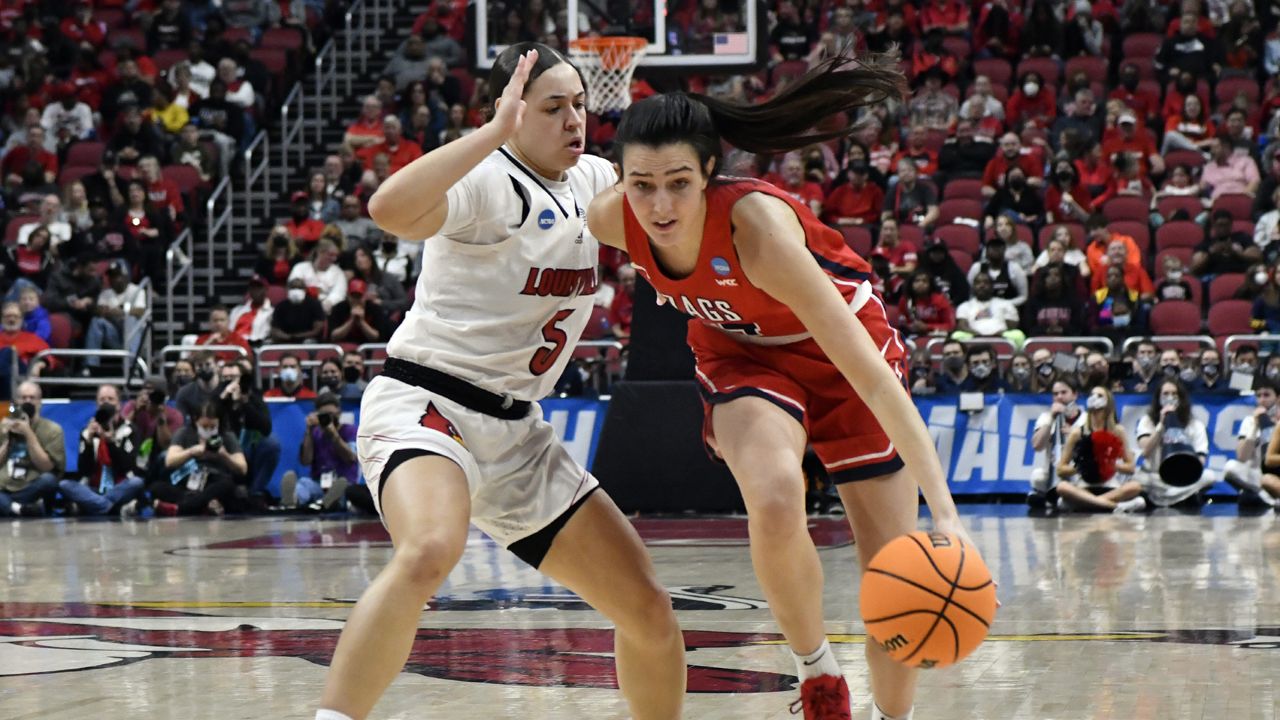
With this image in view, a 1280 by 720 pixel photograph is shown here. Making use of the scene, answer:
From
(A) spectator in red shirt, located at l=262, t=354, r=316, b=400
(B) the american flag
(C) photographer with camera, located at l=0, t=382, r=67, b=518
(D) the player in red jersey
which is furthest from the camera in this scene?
(A) spectator in red shirt, located at l=262, t=354, r=316, b=400

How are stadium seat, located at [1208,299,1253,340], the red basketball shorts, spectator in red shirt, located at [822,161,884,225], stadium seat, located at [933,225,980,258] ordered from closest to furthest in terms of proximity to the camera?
1. the red basketball shorts
2. stadium seat, located at [1208,299,1253,340]
3. stadium seat, located at [933,225,980,258]
4. spectator in red shirt, located at [822,161,884,225]

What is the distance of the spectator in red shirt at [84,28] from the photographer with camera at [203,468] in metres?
9.56

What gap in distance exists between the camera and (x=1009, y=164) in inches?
707

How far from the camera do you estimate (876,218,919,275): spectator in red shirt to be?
16.7 m

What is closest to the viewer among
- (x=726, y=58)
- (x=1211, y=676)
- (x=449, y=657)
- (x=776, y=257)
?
(x=776, y=257)

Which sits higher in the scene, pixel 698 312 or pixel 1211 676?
pixel 698 312

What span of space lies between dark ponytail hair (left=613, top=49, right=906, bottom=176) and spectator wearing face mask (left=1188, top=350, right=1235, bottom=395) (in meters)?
10.6

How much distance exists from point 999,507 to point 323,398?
617 cm

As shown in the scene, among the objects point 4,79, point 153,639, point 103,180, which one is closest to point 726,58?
point 153,639

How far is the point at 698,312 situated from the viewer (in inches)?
187

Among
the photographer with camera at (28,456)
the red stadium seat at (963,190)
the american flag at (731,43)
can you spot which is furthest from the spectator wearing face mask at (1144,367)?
the photographer with camera at (28,456)

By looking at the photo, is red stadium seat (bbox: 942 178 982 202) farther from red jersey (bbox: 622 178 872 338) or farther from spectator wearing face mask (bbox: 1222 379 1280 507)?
red jersey (bbox: 622 178 872 338)

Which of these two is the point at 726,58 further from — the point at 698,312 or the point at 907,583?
the point at 907,583

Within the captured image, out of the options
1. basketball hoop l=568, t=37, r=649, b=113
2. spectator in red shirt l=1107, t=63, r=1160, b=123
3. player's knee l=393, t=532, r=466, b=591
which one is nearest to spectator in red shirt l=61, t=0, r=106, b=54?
basketball hoop l=568, t=37, r=649, b=113
